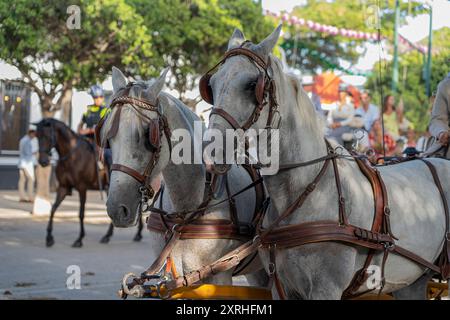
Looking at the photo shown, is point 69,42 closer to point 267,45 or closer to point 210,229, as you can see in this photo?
point 210,229

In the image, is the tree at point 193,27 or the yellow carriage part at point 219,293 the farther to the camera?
the tree at point 193,27

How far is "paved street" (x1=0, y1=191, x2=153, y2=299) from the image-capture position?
9352mm

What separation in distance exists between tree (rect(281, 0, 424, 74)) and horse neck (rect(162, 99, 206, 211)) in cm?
3083

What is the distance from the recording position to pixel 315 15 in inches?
1567

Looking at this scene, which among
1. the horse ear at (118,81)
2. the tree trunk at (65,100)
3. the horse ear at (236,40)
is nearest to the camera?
the horse ear at (236,40)

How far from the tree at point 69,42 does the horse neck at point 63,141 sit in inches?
147

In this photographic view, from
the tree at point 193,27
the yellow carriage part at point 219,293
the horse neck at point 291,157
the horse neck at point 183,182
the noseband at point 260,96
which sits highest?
the tree at point 193,27

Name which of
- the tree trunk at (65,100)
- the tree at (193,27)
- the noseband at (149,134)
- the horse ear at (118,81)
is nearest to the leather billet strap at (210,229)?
the noseband at (149,134)

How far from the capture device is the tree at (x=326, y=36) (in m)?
37.0

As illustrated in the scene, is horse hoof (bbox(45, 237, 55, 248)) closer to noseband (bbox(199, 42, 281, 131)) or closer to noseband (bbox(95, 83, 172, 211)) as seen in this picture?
noseband (bbox(95, 83, 172, 211))

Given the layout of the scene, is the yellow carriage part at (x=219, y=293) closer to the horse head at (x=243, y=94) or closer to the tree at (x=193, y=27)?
the horse head at (x=243, y=94)

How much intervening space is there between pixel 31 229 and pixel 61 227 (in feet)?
2.36
